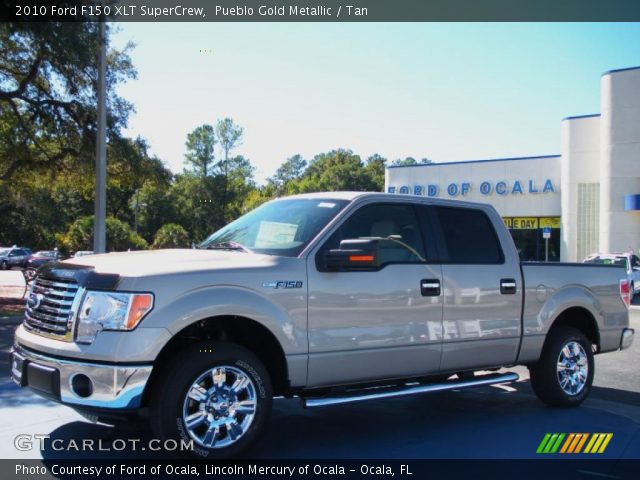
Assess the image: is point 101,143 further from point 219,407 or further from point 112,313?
point 219,407

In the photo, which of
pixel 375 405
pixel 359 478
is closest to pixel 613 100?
pixel 375 405

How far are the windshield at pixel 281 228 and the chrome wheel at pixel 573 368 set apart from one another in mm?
3033

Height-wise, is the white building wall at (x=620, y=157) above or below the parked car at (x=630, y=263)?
above

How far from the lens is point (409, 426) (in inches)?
242

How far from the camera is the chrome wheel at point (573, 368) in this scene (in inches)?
273

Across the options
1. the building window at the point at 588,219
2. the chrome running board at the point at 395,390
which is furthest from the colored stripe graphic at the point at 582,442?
the building window at the point at 588,219

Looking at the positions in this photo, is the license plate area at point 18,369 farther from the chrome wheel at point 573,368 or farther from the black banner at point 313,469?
the chrome wheel at point 573,368

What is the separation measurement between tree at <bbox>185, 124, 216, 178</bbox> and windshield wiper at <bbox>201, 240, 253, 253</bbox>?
69.4m

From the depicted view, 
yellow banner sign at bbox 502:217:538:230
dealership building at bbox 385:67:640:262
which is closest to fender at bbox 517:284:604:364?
dealership building at bbox 385:67:640:262

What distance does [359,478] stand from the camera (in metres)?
4.66

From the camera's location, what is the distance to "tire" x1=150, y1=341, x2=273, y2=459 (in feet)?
14.8

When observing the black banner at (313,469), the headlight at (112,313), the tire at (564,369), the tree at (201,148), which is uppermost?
the tree at (201,148)

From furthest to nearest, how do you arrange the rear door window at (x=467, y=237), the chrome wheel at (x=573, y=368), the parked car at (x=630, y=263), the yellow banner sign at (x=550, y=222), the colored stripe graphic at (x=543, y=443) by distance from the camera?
the yellow banner sign at (x=550, y=222), the parked car at (x=630, y=263), the chrome wheel at (x=573, y=368), the rear door window at (x=467, y=237), the colored stripe graphic at (x=543, y=443)

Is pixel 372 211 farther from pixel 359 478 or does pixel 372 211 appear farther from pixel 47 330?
pixel 47 330
